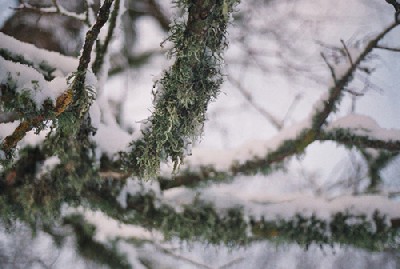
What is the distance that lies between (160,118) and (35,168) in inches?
37.4

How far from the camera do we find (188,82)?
5.39ft

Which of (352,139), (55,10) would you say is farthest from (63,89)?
(55,10)

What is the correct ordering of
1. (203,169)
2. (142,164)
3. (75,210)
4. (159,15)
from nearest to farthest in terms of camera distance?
(142,164), (203,169), (75,210), (159,15)

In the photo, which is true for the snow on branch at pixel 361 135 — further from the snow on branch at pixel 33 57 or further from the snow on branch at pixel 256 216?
the snow on branch at pixel 33 57

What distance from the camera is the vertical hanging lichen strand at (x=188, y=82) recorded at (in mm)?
1478

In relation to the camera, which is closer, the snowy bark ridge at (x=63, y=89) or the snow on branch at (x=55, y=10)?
the snowy bark ridge at (x=63, y=89)

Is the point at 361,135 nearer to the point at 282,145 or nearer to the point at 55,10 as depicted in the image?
the point at 282,145

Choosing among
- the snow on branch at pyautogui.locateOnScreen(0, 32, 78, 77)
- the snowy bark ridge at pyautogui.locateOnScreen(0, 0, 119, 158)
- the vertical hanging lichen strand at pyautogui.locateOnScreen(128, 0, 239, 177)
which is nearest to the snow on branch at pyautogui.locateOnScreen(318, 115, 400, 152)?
the vertical hanging lichen strand at pyautogui.locateOnScreen(128, 0, 239, 177)

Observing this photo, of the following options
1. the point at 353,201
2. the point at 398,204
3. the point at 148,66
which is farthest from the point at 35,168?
the point at 148,66

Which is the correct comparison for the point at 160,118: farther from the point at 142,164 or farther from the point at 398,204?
the point at 398,204

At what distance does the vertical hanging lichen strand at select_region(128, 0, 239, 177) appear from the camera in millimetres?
1478

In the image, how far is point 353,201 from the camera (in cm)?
229

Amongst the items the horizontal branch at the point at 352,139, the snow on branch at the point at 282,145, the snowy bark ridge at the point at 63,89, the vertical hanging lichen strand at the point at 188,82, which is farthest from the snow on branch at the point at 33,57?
the horizontal branch at the point at 352,139

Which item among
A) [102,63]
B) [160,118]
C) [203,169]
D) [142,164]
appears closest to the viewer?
[160,118]
